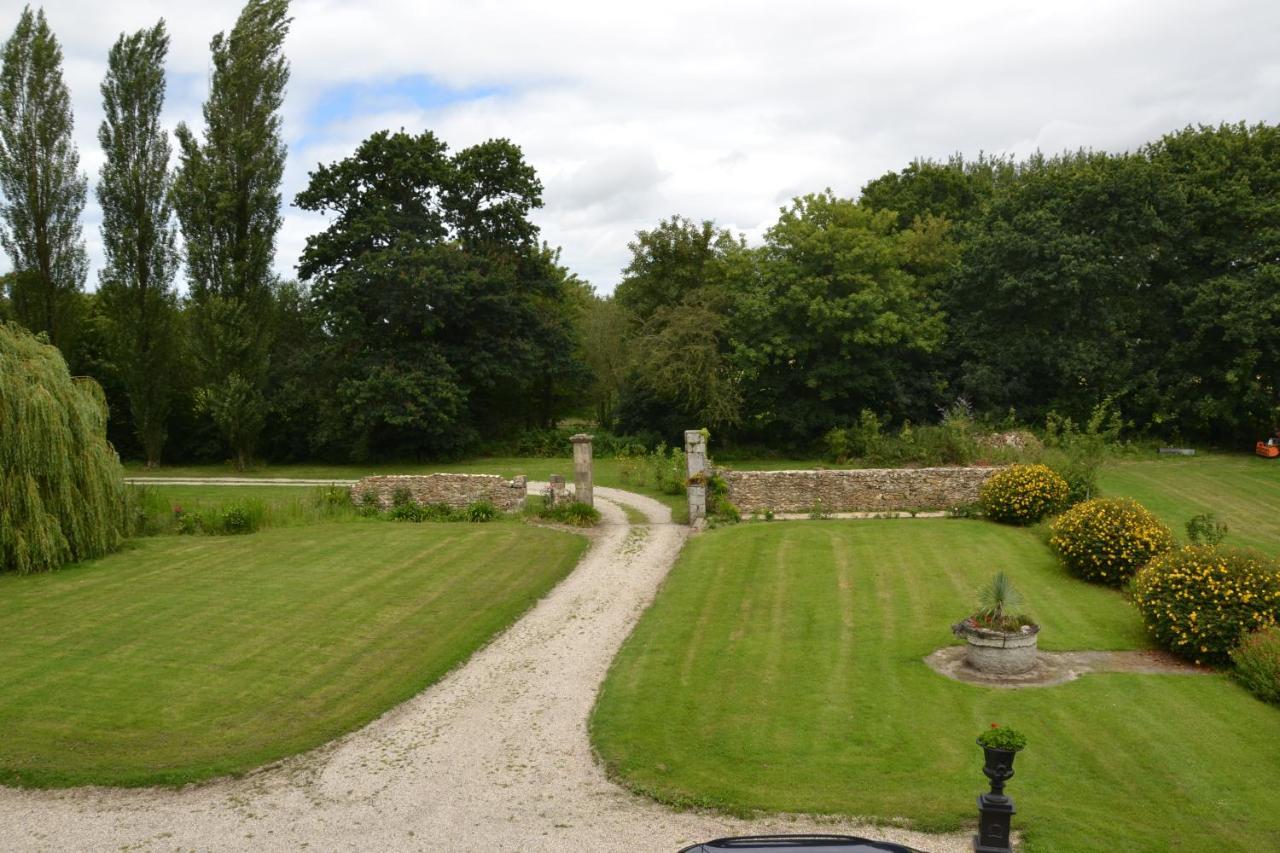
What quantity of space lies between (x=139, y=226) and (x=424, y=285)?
1050 cm

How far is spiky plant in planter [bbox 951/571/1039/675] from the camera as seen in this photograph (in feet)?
36.0

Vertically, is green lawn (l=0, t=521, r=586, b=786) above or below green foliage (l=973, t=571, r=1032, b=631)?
below

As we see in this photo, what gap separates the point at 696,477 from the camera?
66.9 ft

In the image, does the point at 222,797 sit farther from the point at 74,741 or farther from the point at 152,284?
the point at 152,284

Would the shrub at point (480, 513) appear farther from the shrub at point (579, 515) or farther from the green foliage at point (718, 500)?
the green foliage at point (718, 500)

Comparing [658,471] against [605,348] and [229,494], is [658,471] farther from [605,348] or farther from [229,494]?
[605,348]

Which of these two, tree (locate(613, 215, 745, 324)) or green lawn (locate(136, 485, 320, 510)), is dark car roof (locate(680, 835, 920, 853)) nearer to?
green lawn (locate(136, 485, 320, 510))

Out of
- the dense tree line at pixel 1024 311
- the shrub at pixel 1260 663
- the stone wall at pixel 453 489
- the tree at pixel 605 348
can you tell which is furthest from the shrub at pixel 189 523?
the tree at pixel 605 348

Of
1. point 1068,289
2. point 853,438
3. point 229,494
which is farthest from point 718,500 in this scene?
point 1068,289

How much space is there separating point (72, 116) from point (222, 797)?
96.9 ft

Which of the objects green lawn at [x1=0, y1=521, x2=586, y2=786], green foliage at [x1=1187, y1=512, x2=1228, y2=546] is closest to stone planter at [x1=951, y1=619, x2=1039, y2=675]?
green foliage at [x1=1187, y1=512, x2=1228, y2=546]

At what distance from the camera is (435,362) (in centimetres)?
3102

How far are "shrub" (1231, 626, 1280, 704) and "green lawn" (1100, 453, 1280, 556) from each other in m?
8.21

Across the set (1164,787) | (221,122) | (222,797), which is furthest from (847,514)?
(221,122)
